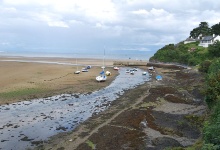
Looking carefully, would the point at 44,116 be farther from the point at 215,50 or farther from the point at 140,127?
the point at 215,50

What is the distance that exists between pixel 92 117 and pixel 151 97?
14.3 metres

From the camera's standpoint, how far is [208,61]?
237 ft

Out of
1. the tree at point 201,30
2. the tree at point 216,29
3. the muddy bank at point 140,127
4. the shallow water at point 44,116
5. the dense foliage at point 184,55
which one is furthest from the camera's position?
the tree at point 201,30

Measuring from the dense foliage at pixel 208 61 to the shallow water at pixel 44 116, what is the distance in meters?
15.2

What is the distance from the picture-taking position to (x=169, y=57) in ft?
399

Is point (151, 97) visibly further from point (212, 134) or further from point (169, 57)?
point (169, 57)

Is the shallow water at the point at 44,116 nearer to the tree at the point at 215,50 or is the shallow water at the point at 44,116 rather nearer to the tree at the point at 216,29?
the tree at the point at 215,50

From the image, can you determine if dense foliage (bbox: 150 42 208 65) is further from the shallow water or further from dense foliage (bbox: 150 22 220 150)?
the shallow water

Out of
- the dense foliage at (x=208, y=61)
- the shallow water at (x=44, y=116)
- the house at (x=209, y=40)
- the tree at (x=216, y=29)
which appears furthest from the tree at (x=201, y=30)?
the shallow water at (x=44, y=116)

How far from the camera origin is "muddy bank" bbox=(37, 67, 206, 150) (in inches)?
906

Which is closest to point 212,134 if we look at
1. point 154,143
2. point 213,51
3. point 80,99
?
point 154,143

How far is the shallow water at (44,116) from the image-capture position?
25.7 meters

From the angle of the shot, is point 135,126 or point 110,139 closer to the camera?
point 110,139

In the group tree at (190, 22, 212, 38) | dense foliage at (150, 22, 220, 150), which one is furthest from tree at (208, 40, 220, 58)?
tree at (190, 22, 212, 38)
